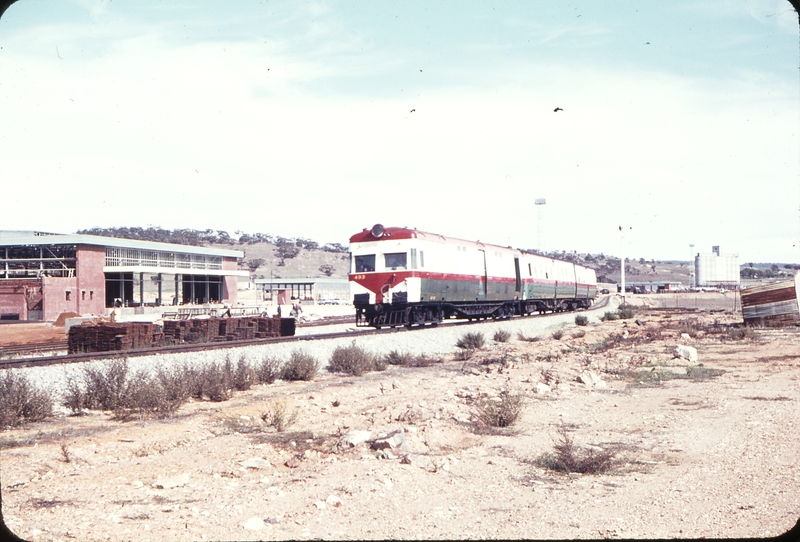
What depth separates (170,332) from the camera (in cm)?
2225

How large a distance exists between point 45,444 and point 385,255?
686 inches

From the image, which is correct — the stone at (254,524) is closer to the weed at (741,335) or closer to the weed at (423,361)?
the weed at (423,361)

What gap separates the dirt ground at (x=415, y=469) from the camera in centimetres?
536

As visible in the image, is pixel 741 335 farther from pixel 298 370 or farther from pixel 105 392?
pixel 105 392

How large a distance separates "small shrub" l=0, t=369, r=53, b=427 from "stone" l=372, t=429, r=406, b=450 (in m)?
5.20

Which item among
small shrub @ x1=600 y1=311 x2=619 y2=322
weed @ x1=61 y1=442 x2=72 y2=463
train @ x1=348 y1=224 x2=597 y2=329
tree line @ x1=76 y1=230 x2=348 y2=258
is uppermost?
tree line @ x1=76 y1=230 x2=348 y2=258

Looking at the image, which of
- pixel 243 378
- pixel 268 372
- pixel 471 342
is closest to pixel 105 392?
pixel 243 378

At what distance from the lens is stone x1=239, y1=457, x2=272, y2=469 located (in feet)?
23.7

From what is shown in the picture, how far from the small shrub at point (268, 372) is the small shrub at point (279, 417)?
354cm

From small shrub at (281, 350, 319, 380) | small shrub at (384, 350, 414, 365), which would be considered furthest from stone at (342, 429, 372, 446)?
small shrub at (384, 350, 414, 365)

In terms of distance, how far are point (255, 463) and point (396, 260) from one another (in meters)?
17.6

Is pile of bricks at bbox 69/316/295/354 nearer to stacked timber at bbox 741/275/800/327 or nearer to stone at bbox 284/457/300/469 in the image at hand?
stone at bbox 284/457/300/469

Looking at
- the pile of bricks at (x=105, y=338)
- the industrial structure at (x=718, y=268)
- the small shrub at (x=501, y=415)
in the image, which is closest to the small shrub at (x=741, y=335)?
the small shrub at (x=501, y=415)

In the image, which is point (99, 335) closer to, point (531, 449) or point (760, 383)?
point (531, 449)
